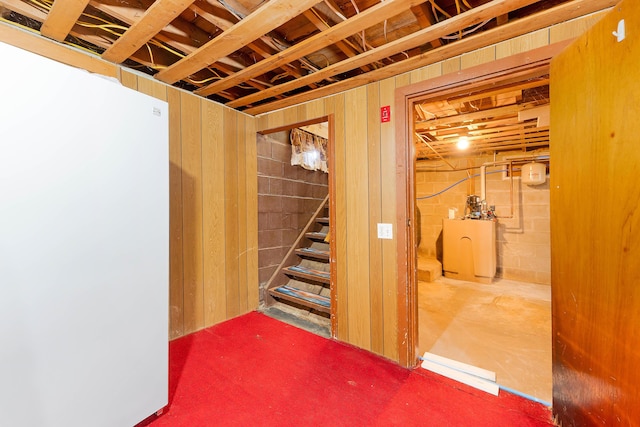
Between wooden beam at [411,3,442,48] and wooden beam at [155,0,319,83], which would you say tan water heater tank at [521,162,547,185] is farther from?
wooden beam at [155,0,319,83]

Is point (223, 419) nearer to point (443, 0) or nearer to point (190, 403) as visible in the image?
point (190, 403)

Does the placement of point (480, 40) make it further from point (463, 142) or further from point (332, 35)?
point (463, 142)

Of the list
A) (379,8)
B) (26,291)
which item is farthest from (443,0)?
(26,291)

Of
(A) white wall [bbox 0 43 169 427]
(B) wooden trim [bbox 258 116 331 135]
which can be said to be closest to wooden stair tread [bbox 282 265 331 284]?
(B) wooden trim [bbox 258 116 331 135]

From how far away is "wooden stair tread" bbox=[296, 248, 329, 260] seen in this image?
10.0 feet

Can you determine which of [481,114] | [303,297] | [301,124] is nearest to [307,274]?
[303,297]

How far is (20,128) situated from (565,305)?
2459 mm

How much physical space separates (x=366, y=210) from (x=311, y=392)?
1.28 metres

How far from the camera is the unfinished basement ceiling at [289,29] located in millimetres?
1318

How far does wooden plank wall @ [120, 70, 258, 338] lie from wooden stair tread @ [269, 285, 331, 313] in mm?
271

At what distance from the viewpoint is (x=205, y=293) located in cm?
240

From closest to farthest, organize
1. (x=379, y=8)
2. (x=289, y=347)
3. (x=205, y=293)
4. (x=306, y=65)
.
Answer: (x=379, y=8) → (x=306, y=65) → (x=289, y=347) → (x=205, y=293)

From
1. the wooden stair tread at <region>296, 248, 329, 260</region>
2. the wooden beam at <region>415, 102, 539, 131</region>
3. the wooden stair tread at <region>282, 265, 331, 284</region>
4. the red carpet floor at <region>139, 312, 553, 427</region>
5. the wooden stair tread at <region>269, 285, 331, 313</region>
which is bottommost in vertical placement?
the red carpet floor at <region>139, 312, 553, 427</region>

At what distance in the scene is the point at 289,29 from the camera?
1.63 metres
